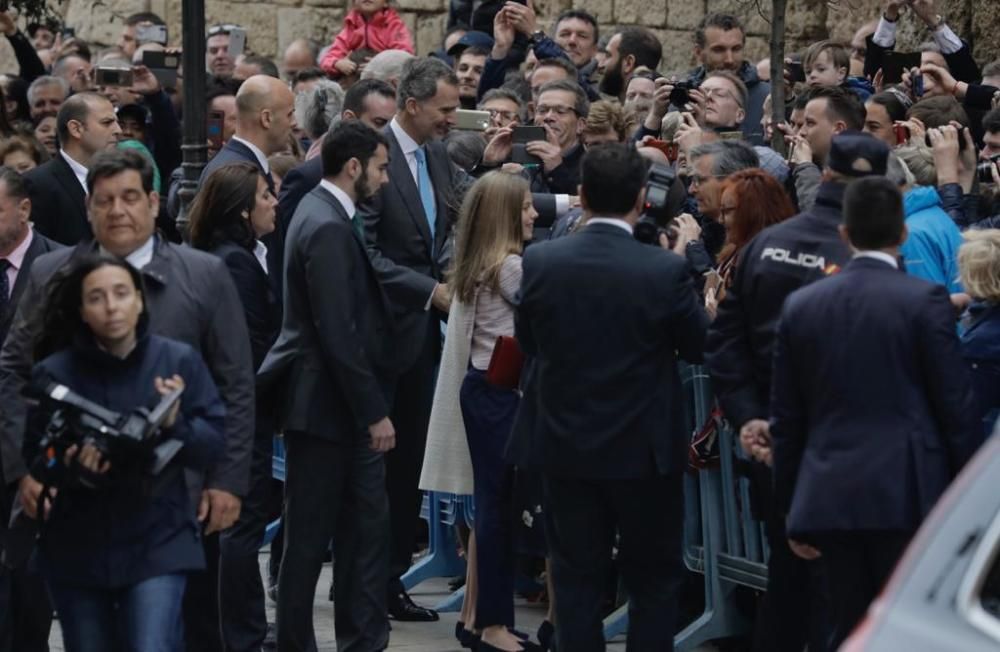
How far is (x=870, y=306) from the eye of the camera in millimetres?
6574

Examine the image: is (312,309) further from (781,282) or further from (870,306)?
(870,306)

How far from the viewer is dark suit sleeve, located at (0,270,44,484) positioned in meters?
7.35

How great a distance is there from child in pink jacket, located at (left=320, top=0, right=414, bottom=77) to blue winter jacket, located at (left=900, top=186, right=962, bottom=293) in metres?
7.39

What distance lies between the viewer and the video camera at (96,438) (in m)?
6.45

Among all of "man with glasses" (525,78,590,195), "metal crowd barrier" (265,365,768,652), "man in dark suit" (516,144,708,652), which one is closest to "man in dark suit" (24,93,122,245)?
"man with glasses" (525,78,590,195)

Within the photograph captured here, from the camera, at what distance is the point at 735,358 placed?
7348 millimetres

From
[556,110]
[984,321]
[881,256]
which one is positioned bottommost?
[984,321]

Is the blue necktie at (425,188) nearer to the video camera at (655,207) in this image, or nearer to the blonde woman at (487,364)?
the blonde woman at (487,364)

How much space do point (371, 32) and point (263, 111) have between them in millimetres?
5682

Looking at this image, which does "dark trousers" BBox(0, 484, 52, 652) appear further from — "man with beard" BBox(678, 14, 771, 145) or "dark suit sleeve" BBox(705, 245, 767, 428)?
"man with beard" BBox(678, 14, 771, 145)

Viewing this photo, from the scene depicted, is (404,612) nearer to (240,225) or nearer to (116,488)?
(240,225)

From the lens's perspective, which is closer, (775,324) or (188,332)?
(188,332)

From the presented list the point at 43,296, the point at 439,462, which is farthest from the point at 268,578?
the point at 43,296

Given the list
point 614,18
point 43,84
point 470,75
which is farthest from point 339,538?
point 614,18
